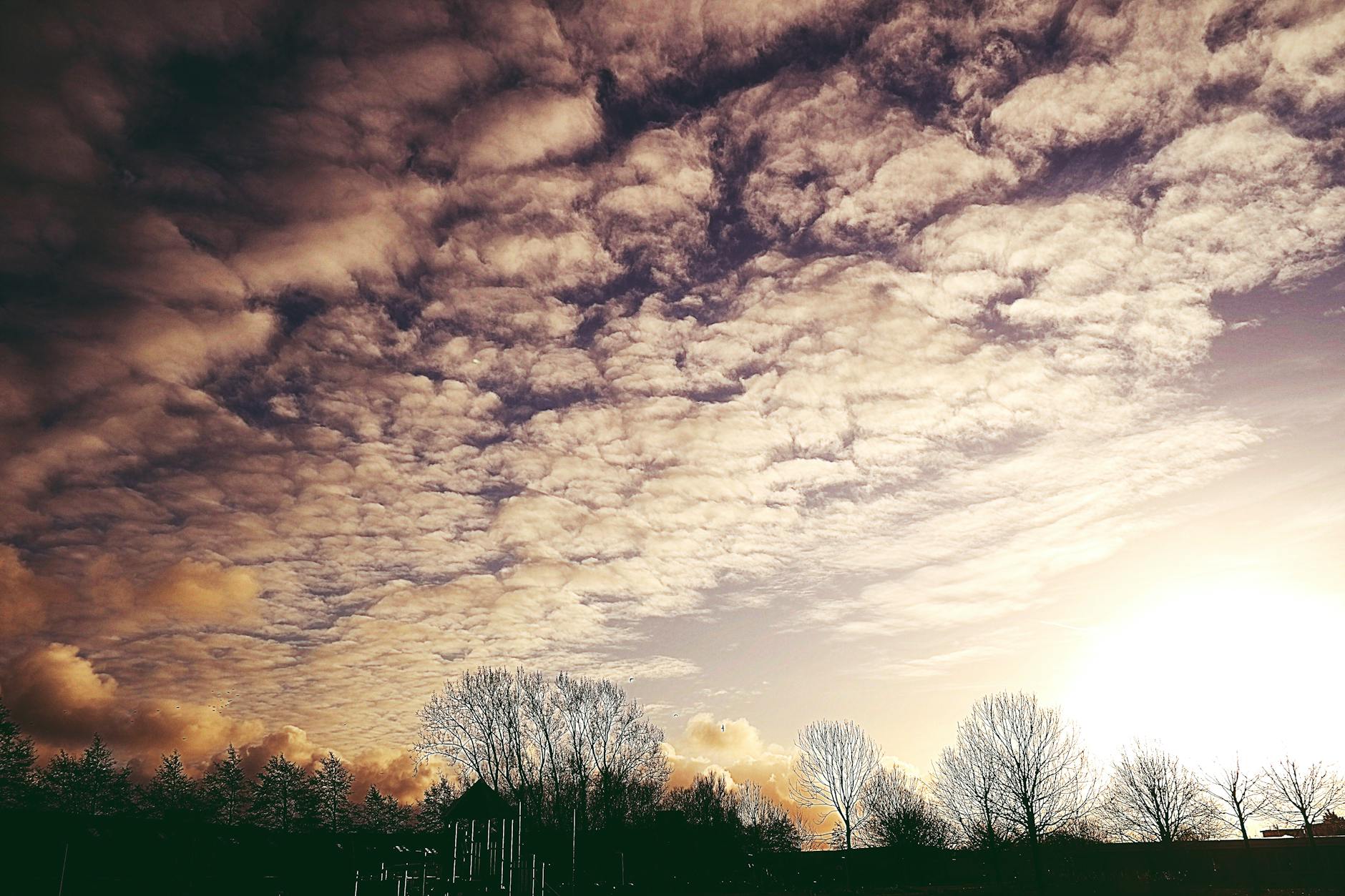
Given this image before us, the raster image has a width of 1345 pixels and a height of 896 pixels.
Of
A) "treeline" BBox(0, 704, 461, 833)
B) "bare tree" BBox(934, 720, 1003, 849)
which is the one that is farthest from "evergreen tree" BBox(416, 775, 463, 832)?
"bare tree" BBox(934, 720, 1003, 849)

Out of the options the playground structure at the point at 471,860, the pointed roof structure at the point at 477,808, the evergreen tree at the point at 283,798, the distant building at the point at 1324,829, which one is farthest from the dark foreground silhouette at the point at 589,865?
the evergreen tree at the point at 283,798

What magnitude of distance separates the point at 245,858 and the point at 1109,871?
224ft

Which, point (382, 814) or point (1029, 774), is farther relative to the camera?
point (382, 814)

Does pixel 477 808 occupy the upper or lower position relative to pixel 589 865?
upper

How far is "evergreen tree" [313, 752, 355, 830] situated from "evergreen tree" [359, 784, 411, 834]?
3777 millimetres

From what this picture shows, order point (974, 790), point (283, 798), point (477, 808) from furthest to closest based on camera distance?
point (283, 798) → point (974, 790) → point (477, 808)

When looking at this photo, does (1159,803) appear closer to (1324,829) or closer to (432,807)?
(1324,829)

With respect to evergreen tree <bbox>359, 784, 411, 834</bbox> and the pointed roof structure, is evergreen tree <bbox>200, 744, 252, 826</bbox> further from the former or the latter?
the pointed roof structure

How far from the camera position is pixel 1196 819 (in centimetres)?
7794

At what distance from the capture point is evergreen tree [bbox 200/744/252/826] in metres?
95.3

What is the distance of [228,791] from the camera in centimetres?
9738

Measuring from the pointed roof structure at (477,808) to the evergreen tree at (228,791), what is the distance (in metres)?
71.1

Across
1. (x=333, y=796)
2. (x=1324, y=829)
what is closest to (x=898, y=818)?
(x=1324, y=829)

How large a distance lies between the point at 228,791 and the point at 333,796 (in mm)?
14811
